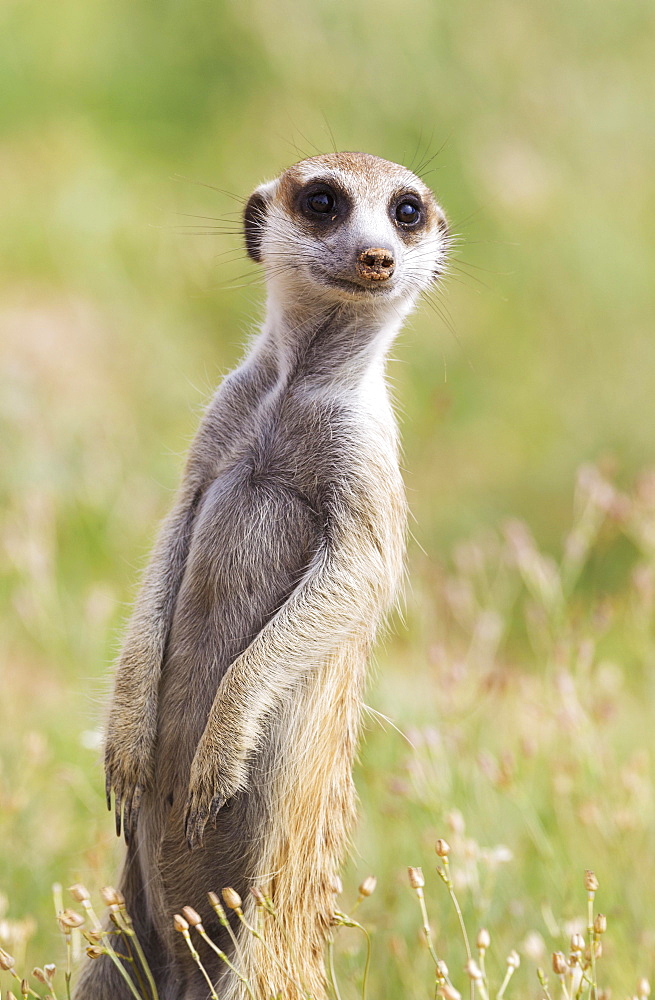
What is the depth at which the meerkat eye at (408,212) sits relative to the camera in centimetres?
310

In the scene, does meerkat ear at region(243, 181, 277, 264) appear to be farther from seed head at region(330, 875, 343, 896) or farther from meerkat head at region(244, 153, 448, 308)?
seed head at region(330, 875, 343, 896)

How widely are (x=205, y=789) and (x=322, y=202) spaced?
5.09 ft

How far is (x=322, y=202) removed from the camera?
3.00 metres

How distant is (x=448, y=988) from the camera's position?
2.06 m

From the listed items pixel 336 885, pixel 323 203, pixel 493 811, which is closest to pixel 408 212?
pixel 323 203

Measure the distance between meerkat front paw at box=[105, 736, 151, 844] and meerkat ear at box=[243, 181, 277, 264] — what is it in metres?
1.41

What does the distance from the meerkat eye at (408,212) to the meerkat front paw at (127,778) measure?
1597mm

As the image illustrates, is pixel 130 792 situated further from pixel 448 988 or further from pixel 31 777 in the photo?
pixel 31 777

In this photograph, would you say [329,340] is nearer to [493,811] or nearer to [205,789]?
[205,789]

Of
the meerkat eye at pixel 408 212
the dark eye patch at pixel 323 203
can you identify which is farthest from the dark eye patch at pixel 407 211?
the dark eye patch at pixel 323 203

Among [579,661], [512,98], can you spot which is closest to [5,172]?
[512,98]

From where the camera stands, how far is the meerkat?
2684 mm

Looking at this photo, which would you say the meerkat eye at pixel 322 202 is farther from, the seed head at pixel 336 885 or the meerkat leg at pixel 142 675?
the seed head at pixel 336 885

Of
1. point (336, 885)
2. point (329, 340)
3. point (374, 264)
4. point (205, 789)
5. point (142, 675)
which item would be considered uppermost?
point (374, 264)
